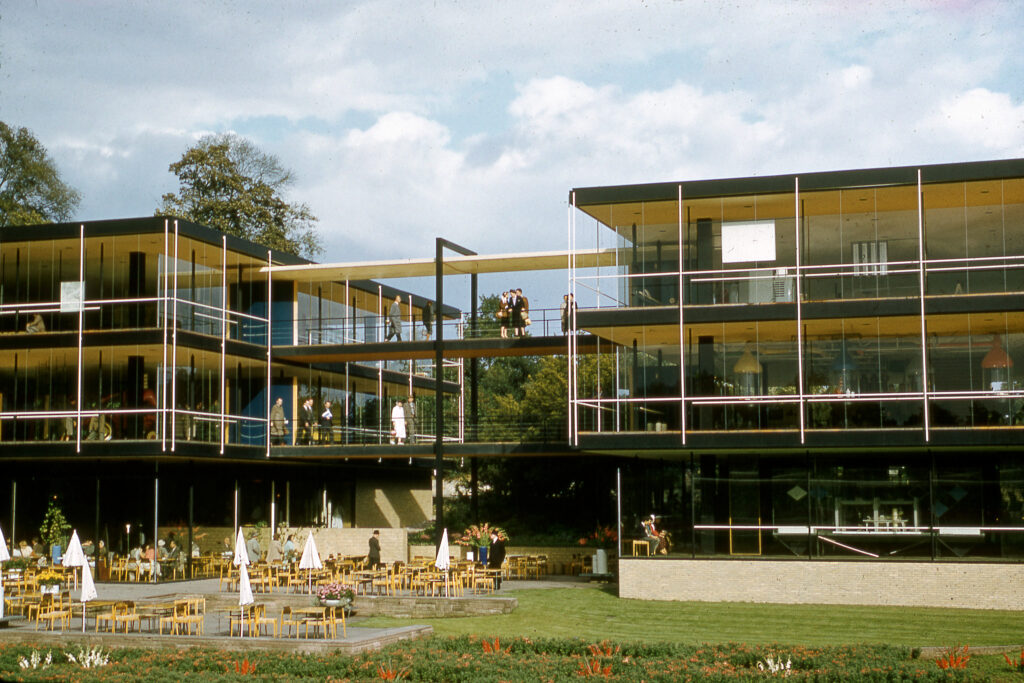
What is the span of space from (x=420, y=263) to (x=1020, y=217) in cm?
1688

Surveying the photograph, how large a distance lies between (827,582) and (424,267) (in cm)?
1589

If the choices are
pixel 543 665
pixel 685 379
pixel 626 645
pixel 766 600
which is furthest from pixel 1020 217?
pixel 543 665

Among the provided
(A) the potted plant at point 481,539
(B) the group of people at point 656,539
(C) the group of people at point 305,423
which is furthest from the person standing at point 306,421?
(B) the group of people at point 656,539

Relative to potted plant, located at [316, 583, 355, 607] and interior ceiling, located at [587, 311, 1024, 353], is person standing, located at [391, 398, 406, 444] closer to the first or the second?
interior ceiling, located at [587, 311, 1024, 353]

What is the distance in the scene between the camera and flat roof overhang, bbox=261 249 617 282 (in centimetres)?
3603

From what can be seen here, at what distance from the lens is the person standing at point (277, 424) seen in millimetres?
36781

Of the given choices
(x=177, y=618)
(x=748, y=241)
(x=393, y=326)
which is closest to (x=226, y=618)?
(x=177, y=618)

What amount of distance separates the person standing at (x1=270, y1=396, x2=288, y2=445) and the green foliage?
6.25 m

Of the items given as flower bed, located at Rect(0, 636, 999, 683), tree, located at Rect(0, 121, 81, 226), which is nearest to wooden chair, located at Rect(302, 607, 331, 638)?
flower bed, located at Rect(0, 636, 999, 683)

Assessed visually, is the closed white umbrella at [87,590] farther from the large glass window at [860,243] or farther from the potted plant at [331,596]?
the large glass window at [860,243]

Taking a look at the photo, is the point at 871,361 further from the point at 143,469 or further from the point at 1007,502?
the point at 143,469

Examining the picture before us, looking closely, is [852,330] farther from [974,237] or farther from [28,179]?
[28,179]

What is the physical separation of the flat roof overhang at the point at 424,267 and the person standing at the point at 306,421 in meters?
4.06

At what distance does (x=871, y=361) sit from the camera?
28797 millimetres
